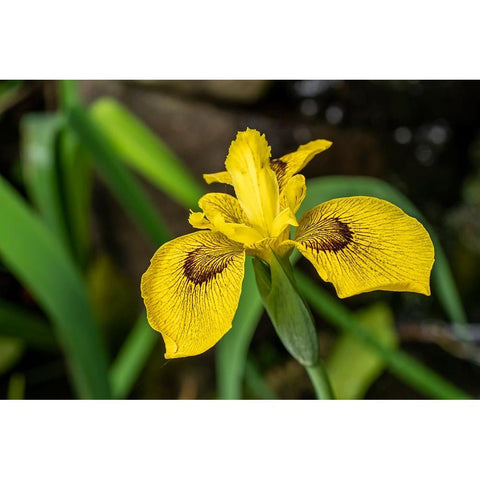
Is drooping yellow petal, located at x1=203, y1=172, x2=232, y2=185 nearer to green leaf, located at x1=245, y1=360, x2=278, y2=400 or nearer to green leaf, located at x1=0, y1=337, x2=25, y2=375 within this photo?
green leaf, located at x1=245, y1=360, x2=278, y2=400

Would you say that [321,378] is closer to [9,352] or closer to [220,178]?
[220,178]

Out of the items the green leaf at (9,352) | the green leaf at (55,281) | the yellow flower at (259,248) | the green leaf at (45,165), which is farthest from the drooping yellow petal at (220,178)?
the green leaf at (9,352)

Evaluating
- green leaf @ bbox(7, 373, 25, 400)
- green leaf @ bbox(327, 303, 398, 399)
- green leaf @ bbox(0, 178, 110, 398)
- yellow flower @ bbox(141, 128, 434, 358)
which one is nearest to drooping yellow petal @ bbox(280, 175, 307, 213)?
yellow flower @ bbox(141, 128, 434, 358)

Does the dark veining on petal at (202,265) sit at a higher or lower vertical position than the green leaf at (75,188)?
lower

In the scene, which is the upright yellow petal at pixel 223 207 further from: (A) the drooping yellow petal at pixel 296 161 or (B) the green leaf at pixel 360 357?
(B) the green leaf at pixel 360 357

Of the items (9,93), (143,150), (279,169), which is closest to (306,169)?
(143,150)

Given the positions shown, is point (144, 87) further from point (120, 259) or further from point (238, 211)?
point (238, 211)

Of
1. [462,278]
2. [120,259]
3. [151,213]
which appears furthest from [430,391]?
[120,259]
